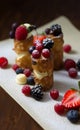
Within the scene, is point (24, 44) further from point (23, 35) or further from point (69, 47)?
point (69, 47)

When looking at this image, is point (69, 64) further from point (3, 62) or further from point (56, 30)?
point (3, 62)

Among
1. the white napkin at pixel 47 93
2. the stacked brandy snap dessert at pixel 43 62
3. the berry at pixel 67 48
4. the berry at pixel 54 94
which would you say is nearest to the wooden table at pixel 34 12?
the white napkin at pixel 47 93

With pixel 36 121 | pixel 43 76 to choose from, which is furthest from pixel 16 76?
pixel 36 121

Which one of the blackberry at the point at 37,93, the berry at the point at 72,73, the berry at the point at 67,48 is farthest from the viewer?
the berry at the point at 67,48

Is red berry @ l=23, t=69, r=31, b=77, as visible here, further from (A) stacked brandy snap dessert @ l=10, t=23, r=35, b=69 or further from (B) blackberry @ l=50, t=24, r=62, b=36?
(B) blackberry @ l=50, t=24, r=62, b=36

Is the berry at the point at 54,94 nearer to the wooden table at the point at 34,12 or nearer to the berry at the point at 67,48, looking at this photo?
the berry at the point at 67,48

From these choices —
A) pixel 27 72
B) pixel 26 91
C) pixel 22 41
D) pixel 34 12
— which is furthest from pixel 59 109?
pixel 34 12
